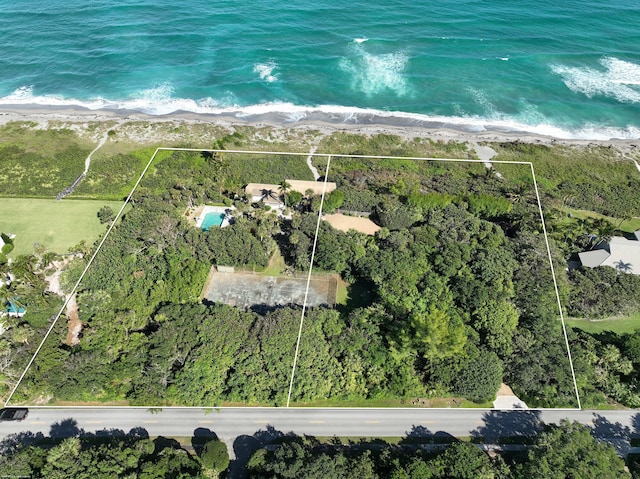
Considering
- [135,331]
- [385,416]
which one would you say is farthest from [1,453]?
[385,416]

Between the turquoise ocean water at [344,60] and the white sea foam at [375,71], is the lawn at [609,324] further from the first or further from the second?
the white sea foam at [375,71]

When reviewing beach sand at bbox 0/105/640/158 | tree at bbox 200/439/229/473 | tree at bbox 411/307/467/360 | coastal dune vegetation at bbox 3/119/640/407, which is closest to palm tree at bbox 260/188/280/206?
coastal dune vegetation at bbox 3/119/640/407

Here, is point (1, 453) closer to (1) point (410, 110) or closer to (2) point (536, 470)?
(2) point (536, 470)

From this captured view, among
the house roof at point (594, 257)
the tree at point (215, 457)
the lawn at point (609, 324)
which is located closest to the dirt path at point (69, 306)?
the tree at point (215, 457)

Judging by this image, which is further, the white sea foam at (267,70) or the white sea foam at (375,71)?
the white sea foam at (267,70)

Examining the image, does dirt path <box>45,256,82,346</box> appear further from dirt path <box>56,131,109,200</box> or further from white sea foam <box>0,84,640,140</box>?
white sea foam <box>0,84,640,140</box>

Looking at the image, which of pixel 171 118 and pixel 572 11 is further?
pixel 572 11
